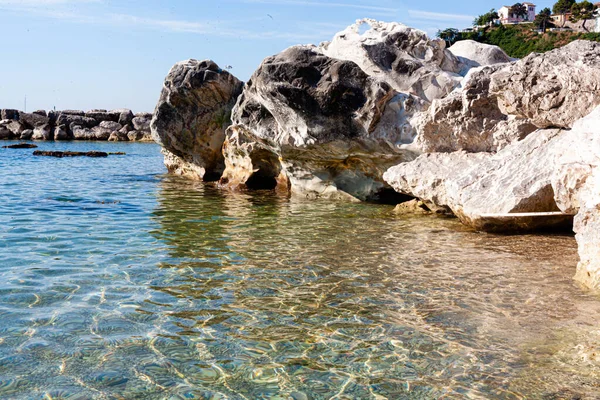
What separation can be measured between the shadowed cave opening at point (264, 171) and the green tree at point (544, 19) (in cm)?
8593

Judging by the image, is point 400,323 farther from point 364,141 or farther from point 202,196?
point 202,196

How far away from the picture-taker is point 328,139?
1376 centimetres

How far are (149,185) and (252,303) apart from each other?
45.7ft

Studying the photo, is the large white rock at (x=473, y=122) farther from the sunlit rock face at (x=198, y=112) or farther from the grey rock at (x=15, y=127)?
the grey rock at (x=15, y=127)

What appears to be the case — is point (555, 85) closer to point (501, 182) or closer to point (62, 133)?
point (501, 182)

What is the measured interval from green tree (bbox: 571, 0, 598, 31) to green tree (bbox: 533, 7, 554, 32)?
3.52 metres

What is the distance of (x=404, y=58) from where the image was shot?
14.8 m

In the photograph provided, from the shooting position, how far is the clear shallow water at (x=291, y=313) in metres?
4.43

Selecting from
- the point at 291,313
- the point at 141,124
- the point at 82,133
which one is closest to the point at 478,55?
the point at 291,313

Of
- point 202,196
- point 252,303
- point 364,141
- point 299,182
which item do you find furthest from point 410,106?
point 252,303

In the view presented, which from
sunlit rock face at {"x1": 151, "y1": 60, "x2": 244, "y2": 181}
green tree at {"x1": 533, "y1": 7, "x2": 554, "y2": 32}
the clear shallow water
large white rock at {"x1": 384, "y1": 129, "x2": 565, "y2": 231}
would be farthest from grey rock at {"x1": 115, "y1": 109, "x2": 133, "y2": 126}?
green tree at {"x1": 533, "y1": 7, "x2": 554, "y2": 32}

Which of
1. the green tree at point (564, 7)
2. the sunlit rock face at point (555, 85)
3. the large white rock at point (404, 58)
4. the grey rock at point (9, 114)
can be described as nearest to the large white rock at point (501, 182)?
the sunlit rock face at point (555, 85)

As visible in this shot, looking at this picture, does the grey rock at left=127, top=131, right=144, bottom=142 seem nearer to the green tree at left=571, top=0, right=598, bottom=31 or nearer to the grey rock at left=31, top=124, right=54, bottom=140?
the grey rock at left=31, top=124, right=54, bottom=140

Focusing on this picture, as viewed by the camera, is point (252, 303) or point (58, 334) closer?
point (58, 334)
